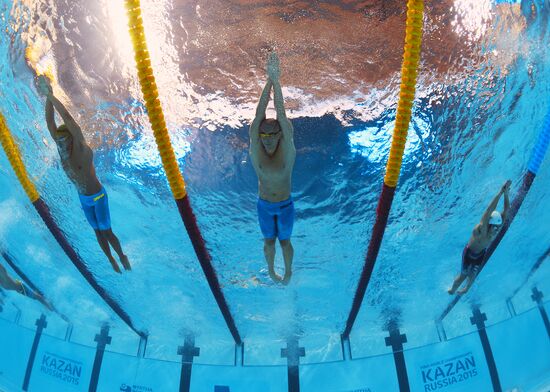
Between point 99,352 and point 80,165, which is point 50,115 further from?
point 99,352

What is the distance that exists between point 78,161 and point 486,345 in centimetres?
618

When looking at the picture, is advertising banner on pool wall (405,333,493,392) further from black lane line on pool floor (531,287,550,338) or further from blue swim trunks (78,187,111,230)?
blue swim trunks (78,187,111,230)

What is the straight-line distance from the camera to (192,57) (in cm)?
413

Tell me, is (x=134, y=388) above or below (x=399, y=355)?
below

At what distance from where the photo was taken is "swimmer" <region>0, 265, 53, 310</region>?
6.54 m

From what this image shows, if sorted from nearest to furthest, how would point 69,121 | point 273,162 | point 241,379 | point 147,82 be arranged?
1. point 147,82
2. point 273,162
3. point 69,121
4. point 241,379

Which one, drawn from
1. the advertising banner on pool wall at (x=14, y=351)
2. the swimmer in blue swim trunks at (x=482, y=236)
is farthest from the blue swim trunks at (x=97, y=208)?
the advertising banner on pool wall at (x=14, y=351)

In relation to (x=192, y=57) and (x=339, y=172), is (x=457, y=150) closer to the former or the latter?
(x=339, y=172)

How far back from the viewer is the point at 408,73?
99.7 inches

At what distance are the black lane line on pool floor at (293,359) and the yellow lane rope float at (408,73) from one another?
497cm

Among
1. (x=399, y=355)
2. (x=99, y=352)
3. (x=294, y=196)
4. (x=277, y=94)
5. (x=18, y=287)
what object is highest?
(x=18, y=287)

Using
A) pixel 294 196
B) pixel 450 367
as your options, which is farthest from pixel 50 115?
pixel 450 367

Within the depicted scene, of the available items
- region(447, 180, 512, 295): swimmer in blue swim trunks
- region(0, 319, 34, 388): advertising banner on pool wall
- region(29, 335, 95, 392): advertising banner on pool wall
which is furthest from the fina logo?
region(447, 180, 512, 295): swimmer in blue swim trunks

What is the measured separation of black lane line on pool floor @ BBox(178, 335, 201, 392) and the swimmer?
229 centimetres
